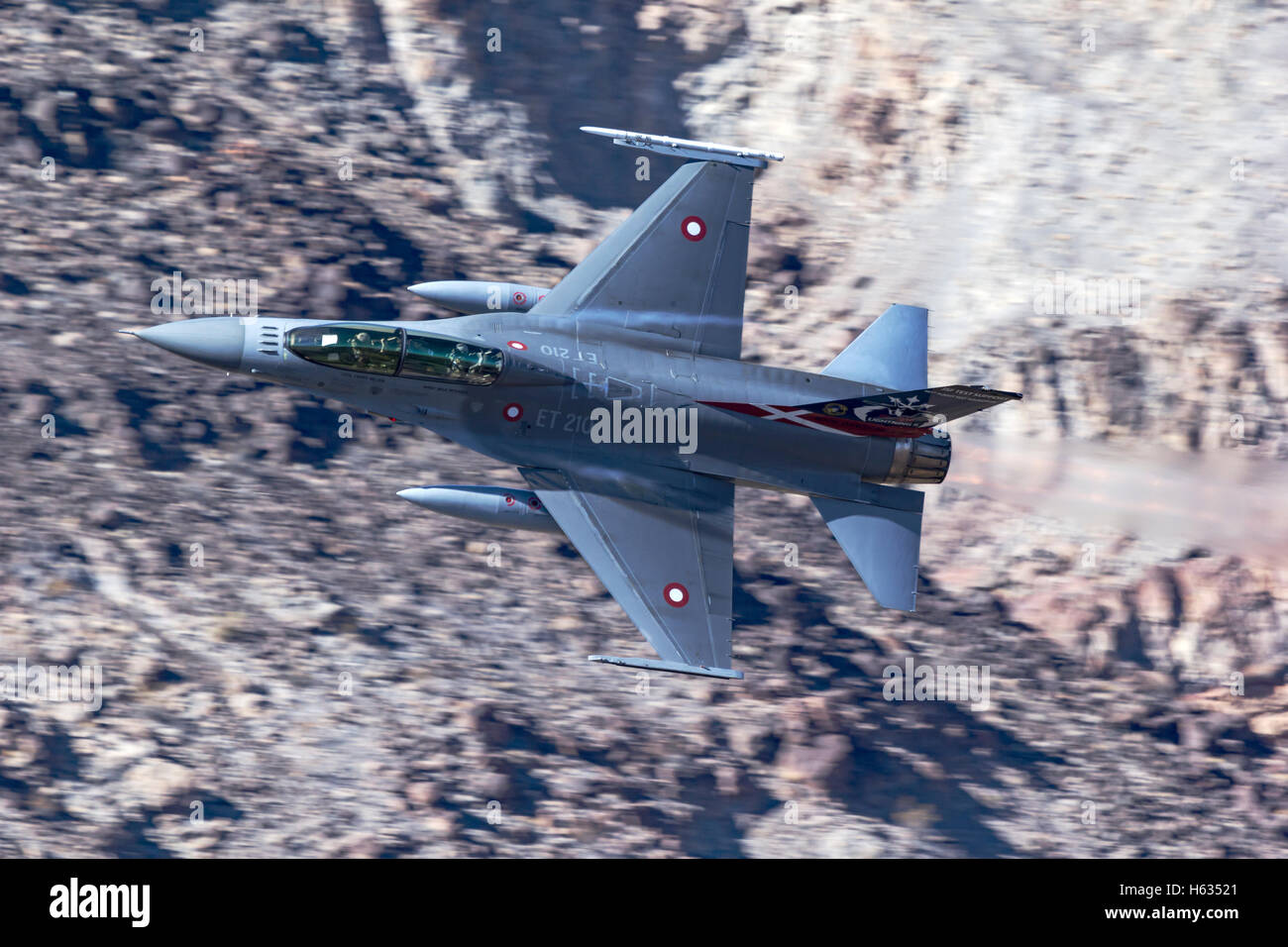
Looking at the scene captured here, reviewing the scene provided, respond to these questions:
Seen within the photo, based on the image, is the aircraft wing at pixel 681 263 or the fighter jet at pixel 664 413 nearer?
the fighter jet at pixel 664 413

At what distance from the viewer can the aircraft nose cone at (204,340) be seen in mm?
21703

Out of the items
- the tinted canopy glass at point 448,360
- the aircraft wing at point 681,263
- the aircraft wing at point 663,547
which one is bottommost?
the aircraft wing at point 663,547

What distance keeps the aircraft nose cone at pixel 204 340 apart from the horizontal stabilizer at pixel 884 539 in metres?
10.5

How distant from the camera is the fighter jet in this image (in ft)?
74.7

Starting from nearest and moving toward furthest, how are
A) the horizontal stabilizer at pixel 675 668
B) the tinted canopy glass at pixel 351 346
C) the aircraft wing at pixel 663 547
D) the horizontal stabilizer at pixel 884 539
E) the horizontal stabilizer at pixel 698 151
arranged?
1. the tinted canopy glass at pixel 351 346
2. the horizontal stabilizer at pixel 675 668
3. the aircraft wing at pixel 663 547
4. the horizontal stabilizer at pixel 884 539
5. the horizontal stabilizer at pixel 698 151

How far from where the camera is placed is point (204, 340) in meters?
21.7

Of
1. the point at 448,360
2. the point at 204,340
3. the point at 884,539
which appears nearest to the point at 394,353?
the point at 448,360

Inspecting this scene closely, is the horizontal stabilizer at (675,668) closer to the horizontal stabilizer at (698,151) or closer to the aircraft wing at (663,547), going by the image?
the aircraft wing at (663,547)

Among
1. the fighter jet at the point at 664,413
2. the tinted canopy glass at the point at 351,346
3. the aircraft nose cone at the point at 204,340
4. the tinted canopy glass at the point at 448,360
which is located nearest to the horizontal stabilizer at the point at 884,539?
the fighter jet at the point at 664,413

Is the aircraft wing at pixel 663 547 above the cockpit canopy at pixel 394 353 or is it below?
below

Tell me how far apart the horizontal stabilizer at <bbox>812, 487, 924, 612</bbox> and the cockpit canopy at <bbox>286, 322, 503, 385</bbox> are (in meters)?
6.60

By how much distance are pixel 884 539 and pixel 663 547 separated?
158 inches

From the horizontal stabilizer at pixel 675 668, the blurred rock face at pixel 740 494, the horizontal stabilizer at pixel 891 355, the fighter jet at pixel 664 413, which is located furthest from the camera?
the blurred rock face at pixel 740 494
